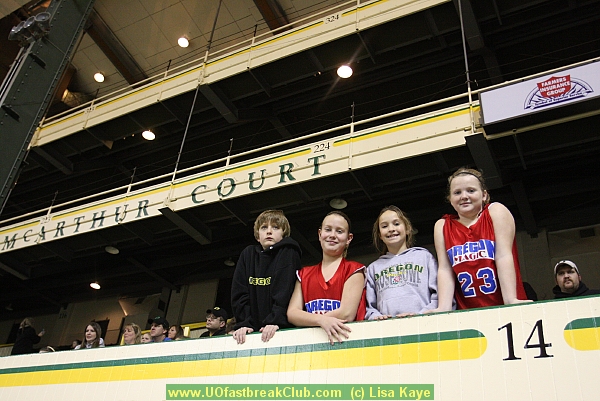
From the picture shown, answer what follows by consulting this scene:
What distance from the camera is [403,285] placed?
3127 millimetres

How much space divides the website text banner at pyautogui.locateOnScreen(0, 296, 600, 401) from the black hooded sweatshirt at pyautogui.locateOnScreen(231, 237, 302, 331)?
0.39m

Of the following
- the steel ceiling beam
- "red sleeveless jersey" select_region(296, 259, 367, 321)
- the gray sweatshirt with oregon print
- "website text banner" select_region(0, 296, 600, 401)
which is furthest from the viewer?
the steel ceiling beam

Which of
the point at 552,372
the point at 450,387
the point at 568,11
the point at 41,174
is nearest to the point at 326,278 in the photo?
the point at 450,387

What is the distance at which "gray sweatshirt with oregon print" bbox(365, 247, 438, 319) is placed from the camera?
3041 mm

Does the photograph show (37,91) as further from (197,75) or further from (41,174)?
(41,174)

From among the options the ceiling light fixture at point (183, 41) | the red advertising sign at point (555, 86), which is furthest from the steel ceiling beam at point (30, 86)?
the red advertising sign at point (555, 86)

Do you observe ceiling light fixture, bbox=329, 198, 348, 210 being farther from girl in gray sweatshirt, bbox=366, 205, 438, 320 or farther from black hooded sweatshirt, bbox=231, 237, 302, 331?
girl in gray sweatshirt, bbox=366, 205, 438, 320

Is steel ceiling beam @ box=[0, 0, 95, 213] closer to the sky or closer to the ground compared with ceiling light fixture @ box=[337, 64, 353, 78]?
closer to the ground

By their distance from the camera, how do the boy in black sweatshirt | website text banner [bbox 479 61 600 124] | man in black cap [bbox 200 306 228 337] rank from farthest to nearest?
website text banner [bbox 479 61 600 124] < man in black cap [bbox 200 306 228 337] < the boy in black sweatshirt

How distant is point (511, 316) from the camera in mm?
2271

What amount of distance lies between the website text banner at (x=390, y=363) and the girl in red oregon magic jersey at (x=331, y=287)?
0.30m

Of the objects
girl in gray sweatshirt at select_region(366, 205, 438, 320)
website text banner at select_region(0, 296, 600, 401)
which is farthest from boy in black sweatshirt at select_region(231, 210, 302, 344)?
girl in gray sweatshirt at select_region(366, 205, 438, 320)

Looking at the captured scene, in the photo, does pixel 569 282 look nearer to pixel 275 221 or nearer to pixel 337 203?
pixel 275 221

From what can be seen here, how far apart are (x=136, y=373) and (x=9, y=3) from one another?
1353 centimetres
